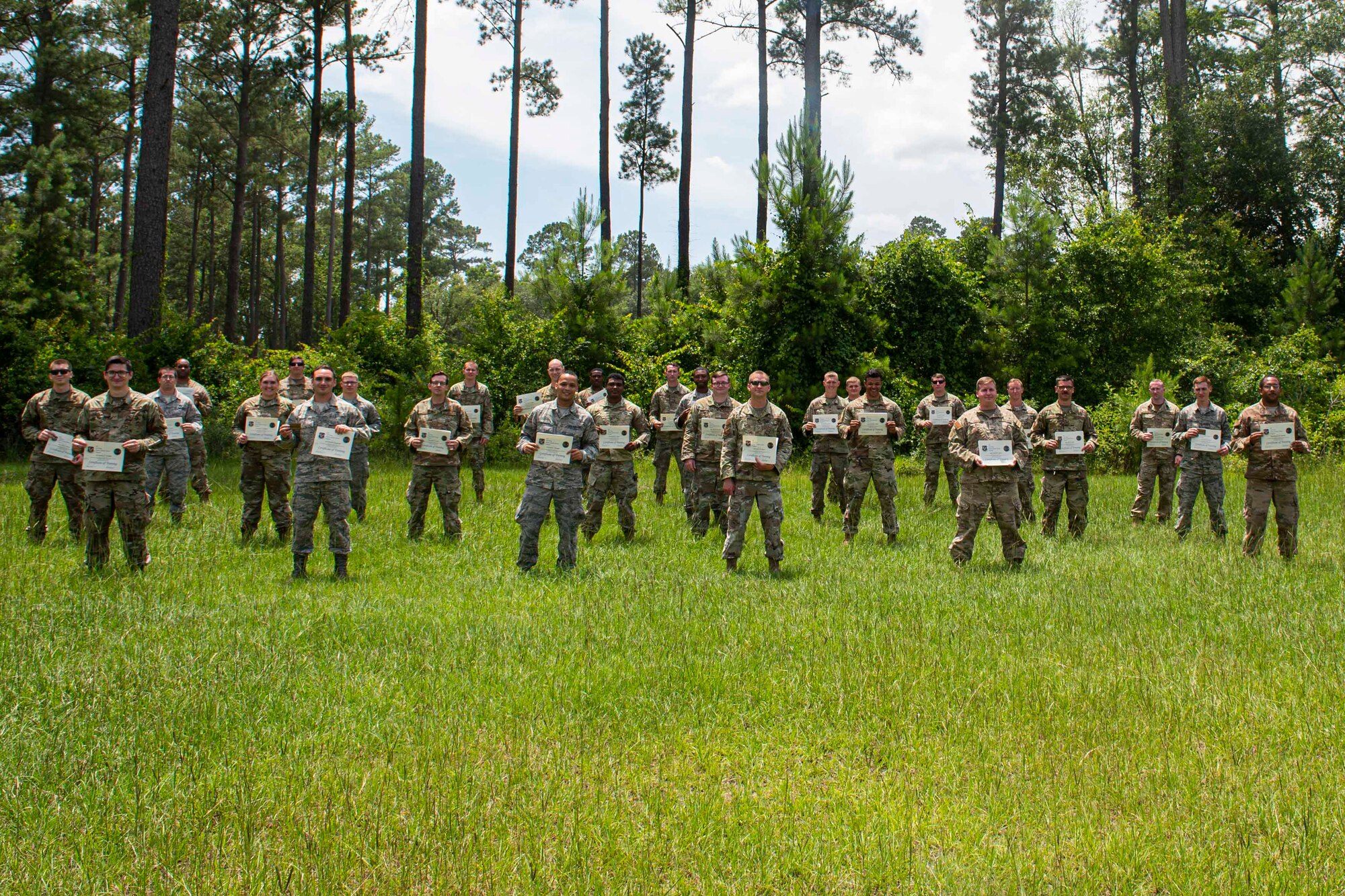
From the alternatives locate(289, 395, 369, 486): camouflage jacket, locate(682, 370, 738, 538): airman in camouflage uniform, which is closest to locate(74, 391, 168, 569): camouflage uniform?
locate(289, 395, 369, 486): camouflage jacket

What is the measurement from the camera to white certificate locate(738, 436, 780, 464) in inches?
423

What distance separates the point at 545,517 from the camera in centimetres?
1092

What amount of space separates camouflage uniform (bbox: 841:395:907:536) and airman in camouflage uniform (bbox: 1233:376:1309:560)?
4.36m

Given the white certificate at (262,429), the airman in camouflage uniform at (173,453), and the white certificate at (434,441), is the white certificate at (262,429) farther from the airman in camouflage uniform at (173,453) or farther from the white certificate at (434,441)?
the white certificate at (434,441)

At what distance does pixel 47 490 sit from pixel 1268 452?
15593mm

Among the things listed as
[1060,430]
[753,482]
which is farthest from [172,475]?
[1060,430]

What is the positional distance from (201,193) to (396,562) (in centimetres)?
5554

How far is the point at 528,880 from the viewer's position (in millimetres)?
4312

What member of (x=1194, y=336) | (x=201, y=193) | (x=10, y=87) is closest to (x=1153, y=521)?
(x=1194, y=336)

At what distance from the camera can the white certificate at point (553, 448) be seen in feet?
35.0

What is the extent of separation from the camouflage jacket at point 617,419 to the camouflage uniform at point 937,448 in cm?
566

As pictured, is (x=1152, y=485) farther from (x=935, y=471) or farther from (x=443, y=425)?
(x=443, y=425)

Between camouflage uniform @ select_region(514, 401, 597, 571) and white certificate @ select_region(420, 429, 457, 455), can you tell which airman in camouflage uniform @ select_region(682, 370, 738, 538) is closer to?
camouflage uniform @ select_region(514, 401, 597, 571)

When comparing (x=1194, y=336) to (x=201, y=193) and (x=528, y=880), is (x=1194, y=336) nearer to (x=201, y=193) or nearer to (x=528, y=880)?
(x=528, y=880)
